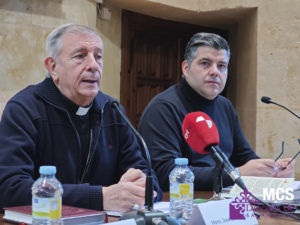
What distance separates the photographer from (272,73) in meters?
4.14

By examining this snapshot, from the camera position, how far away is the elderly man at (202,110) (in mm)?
2162

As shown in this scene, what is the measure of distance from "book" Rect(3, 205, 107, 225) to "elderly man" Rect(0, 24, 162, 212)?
0.30m

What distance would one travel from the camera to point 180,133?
2422 millimetres

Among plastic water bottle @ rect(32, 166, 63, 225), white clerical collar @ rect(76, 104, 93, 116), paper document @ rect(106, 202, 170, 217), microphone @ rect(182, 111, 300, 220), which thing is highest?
white clerical collar @ rect(76, 104, 93, 116)

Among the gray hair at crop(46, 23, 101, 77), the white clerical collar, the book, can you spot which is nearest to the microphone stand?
the book

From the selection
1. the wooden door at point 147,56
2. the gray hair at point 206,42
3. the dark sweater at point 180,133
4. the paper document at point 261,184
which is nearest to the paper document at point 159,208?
the paper document at point 261,184

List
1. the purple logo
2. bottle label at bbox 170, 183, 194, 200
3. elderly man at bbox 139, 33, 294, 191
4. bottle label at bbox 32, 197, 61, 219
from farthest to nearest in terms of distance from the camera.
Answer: elderly man at bbox 139, 33, 294, 191 < bottle label at bbox 170, 183, 194, 200 < the purple logo < bottle label at bbox 32, 197, 61, 219

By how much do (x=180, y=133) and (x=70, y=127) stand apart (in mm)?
738

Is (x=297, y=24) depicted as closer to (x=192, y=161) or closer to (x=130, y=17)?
(x=130, y=17)

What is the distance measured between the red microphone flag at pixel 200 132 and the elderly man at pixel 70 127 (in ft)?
0.77

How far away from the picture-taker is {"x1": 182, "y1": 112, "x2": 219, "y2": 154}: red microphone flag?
1.45 metres

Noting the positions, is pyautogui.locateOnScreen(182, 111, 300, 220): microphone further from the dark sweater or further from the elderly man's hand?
the dark sweater

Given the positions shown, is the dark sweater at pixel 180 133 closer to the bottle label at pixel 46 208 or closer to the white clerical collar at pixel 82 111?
the white clerical collar at pixel 82 111

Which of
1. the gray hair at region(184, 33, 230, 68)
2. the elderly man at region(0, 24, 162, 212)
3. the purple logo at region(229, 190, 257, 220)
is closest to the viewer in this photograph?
the purple logo at region(229, 190, 257, 220)
